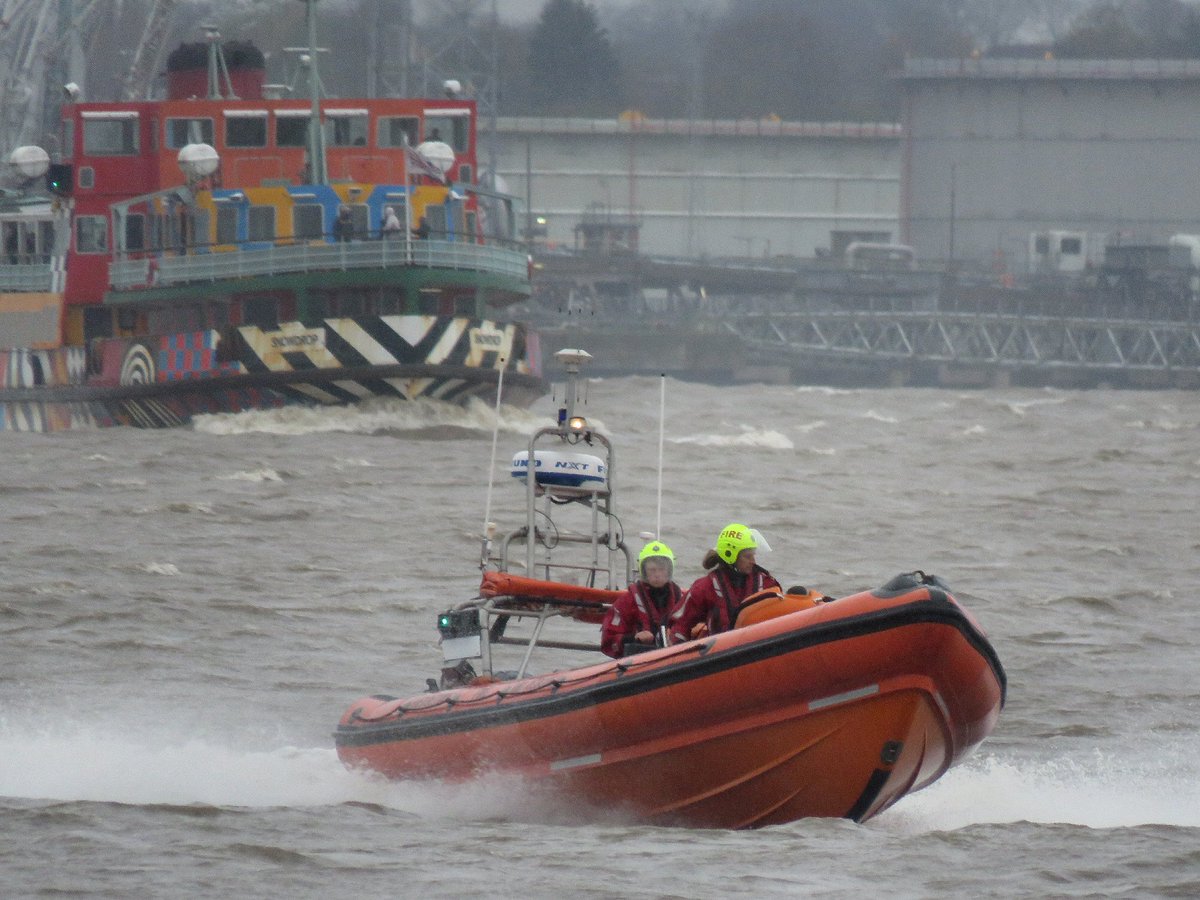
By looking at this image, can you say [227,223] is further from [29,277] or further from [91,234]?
[29,277]

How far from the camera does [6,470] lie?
104ft

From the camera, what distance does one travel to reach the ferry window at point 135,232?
133 ft

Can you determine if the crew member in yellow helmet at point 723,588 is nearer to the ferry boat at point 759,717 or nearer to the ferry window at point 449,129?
the ferry boat at point 759,717

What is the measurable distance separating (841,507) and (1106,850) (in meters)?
18.7

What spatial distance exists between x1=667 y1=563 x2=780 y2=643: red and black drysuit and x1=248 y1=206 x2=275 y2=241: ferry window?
27.4 metres

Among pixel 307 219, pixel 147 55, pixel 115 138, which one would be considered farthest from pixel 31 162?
pixel 147 55

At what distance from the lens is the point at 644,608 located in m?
12.5

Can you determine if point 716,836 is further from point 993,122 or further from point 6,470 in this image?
point 993,122

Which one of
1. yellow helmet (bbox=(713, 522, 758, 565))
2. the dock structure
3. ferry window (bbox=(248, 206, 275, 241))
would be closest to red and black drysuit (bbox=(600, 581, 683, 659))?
yellow helmet (bbox=(713, 522, 758, 565))

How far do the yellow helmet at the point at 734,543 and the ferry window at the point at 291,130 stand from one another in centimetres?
2907

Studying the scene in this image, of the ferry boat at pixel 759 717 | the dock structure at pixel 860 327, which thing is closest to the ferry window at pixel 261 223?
the ferry boat at pixel 759 717

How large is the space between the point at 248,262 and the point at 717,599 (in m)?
26.6

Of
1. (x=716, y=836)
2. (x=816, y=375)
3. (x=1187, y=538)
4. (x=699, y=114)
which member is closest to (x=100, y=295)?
(x=1187, y=538)

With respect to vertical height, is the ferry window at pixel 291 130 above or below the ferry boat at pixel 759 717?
above
